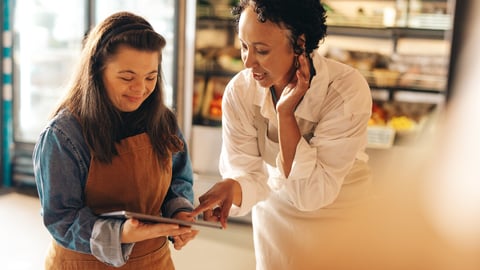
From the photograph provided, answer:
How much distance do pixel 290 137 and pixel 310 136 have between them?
0.16m

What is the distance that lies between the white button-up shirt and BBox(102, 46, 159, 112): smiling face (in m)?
0.34

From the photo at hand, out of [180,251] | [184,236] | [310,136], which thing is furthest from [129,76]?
[180,251]

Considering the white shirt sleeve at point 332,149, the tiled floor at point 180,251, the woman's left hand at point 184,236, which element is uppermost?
the white shirt sleeve at point 332,149

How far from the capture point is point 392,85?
3773 mm

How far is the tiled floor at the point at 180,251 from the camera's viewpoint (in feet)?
10.5

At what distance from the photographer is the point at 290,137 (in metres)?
1.45

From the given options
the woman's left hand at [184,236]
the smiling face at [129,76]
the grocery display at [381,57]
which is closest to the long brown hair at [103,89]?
the smiling face at [129,76]

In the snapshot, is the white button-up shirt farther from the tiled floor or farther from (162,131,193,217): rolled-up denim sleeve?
the tiled floor

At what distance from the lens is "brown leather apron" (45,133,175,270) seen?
131 centimetres

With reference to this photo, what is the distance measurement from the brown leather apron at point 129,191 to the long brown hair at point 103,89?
0.08 ft

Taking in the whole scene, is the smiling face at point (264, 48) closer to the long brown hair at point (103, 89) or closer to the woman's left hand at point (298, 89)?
the woman's left hand at point (298, 89)

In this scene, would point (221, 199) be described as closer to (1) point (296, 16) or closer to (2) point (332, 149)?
(2) point (332, 149)

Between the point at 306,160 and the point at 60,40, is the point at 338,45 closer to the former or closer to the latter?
the point at 60,40

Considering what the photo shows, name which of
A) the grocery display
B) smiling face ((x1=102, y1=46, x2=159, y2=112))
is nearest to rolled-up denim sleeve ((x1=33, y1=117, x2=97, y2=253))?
smiling face ((x1=102, y1=46, x2=159, y2=112))
